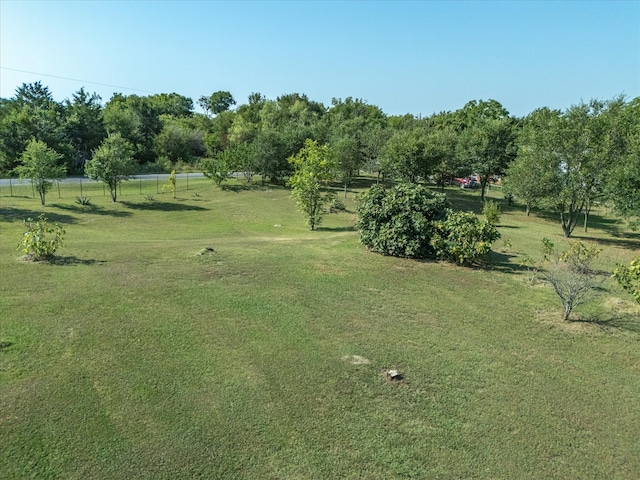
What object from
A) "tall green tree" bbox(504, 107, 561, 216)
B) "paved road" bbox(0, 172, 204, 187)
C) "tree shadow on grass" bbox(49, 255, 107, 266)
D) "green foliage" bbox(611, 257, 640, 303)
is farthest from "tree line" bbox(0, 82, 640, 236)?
"tree shadow on grass" bbox(49, 255, 107, 266)

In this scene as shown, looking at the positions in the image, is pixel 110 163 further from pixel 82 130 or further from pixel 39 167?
pixel 82 130

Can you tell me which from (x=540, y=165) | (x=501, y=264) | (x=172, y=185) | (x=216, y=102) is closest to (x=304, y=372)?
(x=501, y=264)

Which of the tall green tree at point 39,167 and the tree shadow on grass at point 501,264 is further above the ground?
the tall green tree at point 39,167

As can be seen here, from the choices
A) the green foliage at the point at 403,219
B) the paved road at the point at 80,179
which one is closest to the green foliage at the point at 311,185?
the green foliage at the point at 403,219

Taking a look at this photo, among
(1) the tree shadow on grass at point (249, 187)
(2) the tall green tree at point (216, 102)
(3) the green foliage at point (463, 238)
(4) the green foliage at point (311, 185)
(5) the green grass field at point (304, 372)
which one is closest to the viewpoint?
(5) the green grass field at point (304, 372)

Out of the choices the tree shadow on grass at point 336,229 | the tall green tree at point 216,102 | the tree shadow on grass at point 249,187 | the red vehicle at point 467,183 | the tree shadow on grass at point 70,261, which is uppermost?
the tall green tree at point 216,102

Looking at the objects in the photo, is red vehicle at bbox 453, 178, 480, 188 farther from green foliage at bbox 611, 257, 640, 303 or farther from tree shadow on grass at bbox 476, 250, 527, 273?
green foliage at bbox 611, 257, 640, 303

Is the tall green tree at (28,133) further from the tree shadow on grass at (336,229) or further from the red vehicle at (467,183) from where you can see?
the red vehicle at (467,183)

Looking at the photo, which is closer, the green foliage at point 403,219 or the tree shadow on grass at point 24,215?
the green foliage at point 403,219
